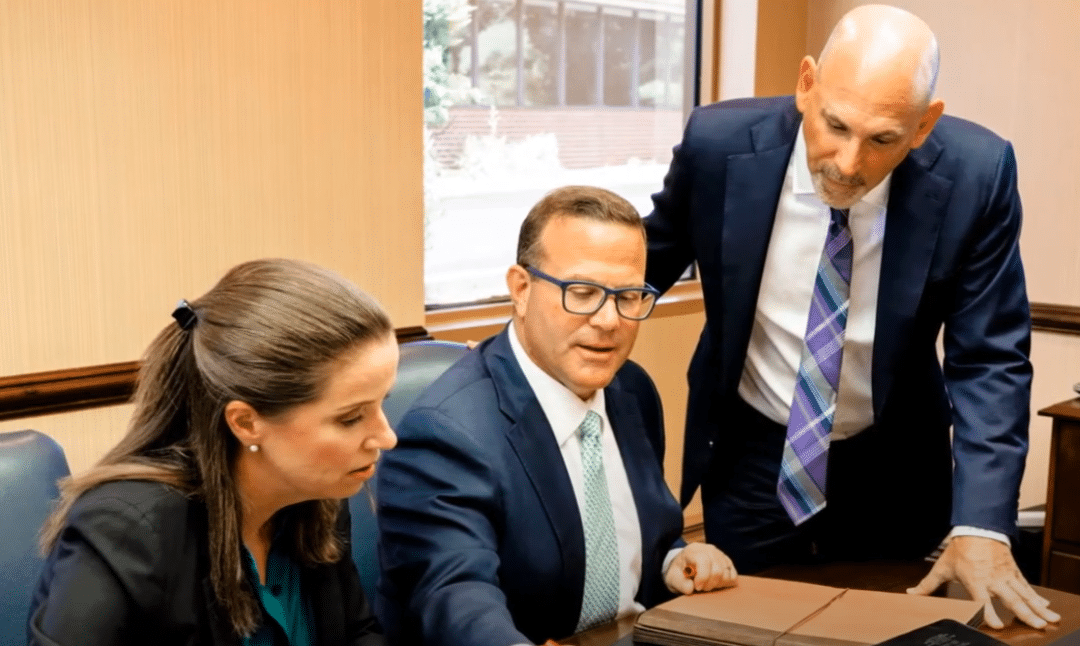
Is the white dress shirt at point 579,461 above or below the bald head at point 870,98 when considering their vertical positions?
below

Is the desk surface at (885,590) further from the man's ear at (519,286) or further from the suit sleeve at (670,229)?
the suit sleeve at (670,229)

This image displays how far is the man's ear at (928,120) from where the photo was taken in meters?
2.11

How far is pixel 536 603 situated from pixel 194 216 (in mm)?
1324

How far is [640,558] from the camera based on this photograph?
2012mm

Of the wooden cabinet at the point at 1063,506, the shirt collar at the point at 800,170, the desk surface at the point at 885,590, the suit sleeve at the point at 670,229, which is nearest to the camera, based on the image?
the desk surface at the point at 885,590

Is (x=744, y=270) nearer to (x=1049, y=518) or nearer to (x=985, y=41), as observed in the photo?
(x=1049, y=518)

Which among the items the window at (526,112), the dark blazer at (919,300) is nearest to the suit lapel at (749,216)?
the dark blazer at (919,300)

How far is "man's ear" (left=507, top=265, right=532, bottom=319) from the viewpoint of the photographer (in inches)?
77.9

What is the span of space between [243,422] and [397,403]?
676mm

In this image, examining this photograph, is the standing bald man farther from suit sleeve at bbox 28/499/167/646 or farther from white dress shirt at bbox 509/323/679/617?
suit sleeve at bbox 28/499/167/646

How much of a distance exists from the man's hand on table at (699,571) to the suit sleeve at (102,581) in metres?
0.76

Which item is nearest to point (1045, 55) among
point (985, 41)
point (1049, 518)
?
point (985, 41)

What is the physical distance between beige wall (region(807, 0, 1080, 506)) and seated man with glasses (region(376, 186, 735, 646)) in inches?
99.5

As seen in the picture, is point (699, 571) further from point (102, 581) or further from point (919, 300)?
point (102, 581)
